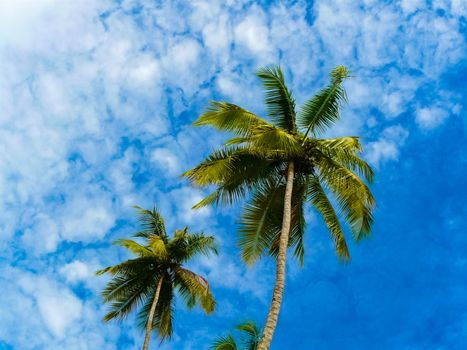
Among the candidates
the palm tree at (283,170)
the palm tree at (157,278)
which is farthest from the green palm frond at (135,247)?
the palm tree at (283,170)

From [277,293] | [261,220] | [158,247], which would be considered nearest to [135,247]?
[158,247]

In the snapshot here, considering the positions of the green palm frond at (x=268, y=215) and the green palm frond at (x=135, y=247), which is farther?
the green palm frond at (x=135, y=247)

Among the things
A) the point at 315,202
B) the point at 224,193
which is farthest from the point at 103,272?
the point at 315,202

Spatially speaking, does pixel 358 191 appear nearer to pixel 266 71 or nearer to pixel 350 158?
pixel 350 158

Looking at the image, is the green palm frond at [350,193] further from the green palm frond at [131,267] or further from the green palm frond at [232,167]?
the green palm frond at [131,267]

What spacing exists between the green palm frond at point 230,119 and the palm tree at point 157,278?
308 inches

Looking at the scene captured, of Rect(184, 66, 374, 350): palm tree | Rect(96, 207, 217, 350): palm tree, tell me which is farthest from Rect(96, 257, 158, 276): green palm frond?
Rect(184, 66, 374, 350): palm tree

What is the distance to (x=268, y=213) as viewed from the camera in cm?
1905

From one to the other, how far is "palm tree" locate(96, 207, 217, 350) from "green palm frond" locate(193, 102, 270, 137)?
7822mm

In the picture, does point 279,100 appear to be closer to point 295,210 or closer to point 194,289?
point 295,210

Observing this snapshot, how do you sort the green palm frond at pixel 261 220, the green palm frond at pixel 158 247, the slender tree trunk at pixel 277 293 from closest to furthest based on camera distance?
1. the slender tree trunk at pixel 277 293
2. the green palm frond at pixel 261 220
3. the green palm frond at pixel 158 247

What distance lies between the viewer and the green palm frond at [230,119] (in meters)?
18.1

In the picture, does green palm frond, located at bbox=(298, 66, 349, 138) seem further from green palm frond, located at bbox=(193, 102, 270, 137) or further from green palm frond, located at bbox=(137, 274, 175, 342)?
green palm frond, located at bbox=(137, 274, 175, 342)

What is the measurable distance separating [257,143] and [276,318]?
18.8ft
